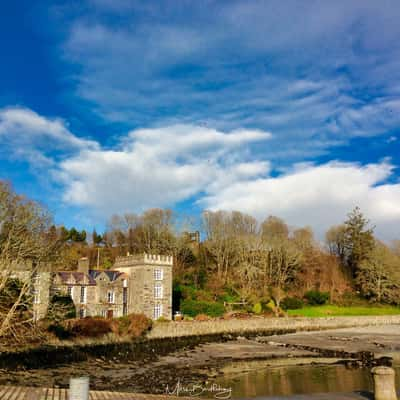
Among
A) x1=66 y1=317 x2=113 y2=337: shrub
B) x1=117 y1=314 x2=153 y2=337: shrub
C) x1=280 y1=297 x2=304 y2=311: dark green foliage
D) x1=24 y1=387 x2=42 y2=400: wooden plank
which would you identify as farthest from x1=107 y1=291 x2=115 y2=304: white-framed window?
x1=24 y1=387 x2=42 y2=400: wooden plank

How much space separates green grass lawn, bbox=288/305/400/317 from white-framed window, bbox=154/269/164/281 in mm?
18032

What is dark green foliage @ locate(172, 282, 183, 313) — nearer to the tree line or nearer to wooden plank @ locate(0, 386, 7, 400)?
the tree line

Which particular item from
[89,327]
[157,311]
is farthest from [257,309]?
[89,327]

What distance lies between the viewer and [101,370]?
78.5 feet

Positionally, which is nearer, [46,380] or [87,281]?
[46,380]

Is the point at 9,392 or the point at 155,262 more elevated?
the point at 155,262

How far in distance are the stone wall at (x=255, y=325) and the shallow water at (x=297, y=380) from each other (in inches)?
Answer: 623

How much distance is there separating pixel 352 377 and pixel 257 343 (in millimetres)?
14515

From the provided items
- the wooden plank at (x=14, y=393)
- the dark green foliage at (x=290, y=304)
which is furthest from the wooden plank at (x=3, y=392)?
the dark green foliage at (x=290, y=304)

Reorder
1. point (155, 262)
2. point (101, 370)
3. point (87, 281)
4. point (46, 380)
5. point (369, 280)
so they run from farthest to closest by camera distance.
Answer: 1. point (369, 280)
2. point (155, 262)
3. point (87, 281)
4. point (101, 370)
5. point (46, 380)

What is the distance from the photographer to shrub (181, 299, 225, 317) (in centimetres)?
4731

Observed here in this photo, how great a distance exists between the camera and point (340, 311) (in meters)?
56.3

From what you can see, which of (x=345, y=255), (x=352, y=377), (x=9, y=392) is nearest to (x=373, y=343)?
(x=352, y=377)

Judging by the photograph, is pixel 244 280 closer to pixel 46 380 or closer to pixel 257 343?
pixel 257 343
